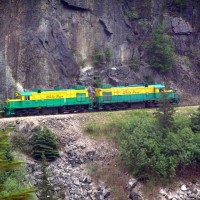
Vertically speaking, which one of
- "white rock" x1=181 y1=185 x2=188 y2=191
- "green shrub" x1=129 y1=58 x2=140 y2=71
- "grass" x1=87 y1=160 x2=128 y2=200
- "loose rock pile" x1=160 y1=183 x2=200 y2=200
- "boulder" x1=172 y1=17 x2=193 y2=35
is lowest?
"loose rock pile" x1=160 y1=183 x2=200 y2=200

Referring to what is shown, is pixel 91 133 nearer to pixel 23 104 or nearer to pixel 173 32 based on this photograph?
pixel 23 104

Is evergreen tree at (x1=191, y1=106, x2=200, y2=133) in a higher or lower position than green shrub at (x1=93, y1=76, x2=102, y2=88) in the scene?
lower

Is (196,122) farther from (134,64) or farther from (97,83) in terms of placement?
(134,64)

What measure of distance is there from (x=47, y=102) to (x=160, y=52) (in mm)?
15216

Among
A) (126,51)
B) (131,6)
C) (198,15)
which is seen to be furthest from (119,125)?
(198,15)

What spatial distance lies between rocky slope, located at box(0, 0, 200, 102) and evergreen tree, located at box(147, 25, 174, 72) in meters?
0.78

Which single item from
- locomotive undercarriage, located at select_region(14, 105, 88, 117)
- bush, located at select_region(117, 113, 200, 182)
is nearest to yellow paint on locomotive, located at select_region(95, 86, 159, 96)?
locomotive undercarriage, located at select_region(14, 105, 88, 117)

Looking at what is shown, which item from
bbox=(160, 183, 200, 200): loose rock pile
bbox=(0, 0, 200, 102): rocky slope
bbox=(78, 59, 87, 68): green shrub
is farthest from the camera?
bbox=(78, 59, 87, 68): green shrub

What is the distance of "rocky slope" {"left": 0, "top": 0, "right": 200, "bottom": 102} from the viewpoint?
3831cm

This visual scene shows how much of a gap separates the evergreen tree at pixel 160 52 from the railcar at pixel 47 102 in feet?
37.5

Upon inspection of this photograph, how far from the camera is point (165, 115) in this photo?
3200 centimetres

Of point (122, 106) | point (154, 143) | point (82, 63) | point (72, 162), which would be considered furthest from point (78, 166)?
point (82, 63)

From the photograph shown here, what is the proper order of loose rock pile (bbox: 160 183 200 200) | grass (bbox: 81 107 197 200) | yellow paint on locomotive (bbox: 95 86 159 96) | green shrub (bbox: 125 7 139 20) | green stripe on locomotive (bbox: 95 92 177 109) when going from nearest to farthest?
loose rock pile (bbox: 160 183 200 200), grass (bbox: 81 107 197 200), green stripe on locomotive (bbox: 95 92 177 109), yellow paint on locomotive (bbox: 95 86 159 96), green shrub (bbox: 125 7 139 20)

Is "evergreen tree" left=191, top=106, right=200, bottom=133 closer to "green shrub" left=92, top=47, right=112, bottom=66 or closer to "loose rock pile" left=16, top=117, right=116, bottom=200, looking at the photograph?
"loose rock pile" left=16, top=117, right=116, bottom=200
